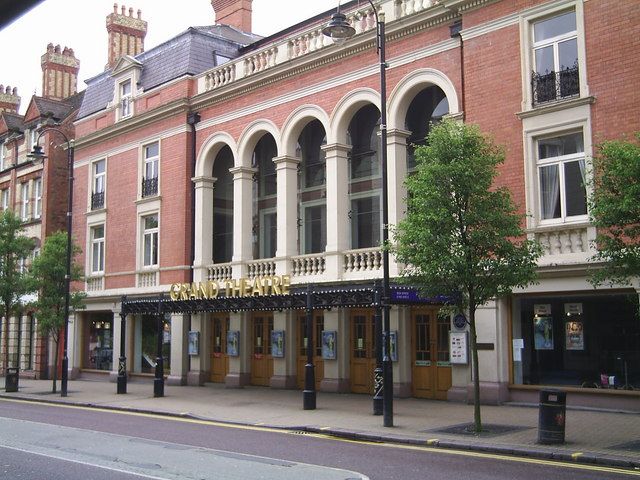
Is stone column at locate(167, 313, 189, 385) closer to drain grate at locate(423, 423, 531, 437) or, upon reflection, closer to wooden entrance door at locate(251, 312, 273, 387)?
wooden entrance door at locate(251, 312, 273, 387)

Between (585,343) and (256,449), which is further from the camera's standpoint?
(585,343)

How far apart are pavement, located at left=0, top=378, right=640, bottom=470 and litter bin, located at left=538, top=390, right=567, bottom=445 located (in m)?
0.18

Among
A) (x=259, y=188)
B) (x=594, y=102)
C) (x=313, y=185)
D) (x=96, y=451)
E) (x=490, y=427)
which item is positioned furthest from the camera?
(x=259, y=188)

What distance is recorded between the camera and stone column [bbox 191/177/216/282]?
26969 mm

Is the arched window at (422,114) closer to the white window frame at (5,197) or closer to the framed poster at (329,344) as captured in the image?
the framed poster at (329,344)

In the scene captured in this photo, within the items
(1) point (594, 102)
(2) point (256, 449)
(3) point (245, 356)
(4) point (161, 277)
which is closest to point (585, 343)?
(1) point (594, 102)

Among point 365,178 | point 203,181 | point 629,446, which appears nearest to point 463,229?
point 629,446

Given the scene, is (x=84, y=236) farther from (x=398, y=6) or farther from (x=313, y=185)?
(x=398, y=6)

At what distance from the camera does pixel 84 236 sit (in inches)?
1307

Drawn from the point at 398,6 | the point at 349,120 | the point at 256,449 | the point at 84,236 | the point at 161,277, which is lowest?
the point at 256,449

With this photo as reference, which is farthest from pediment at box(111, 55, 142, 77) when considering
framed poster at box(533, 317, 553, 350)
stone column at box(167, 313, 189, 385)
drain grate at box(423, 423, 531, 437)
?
drain grate at box(423, 423, 531, 437)

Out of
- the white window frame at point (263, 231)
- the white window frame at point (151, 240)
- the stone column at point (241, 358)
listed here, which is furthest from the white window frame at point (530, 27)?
the white window frame at point (151, 240)

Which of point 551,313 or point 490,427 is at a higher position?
point 551,313

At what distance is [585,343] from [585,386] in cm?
100
